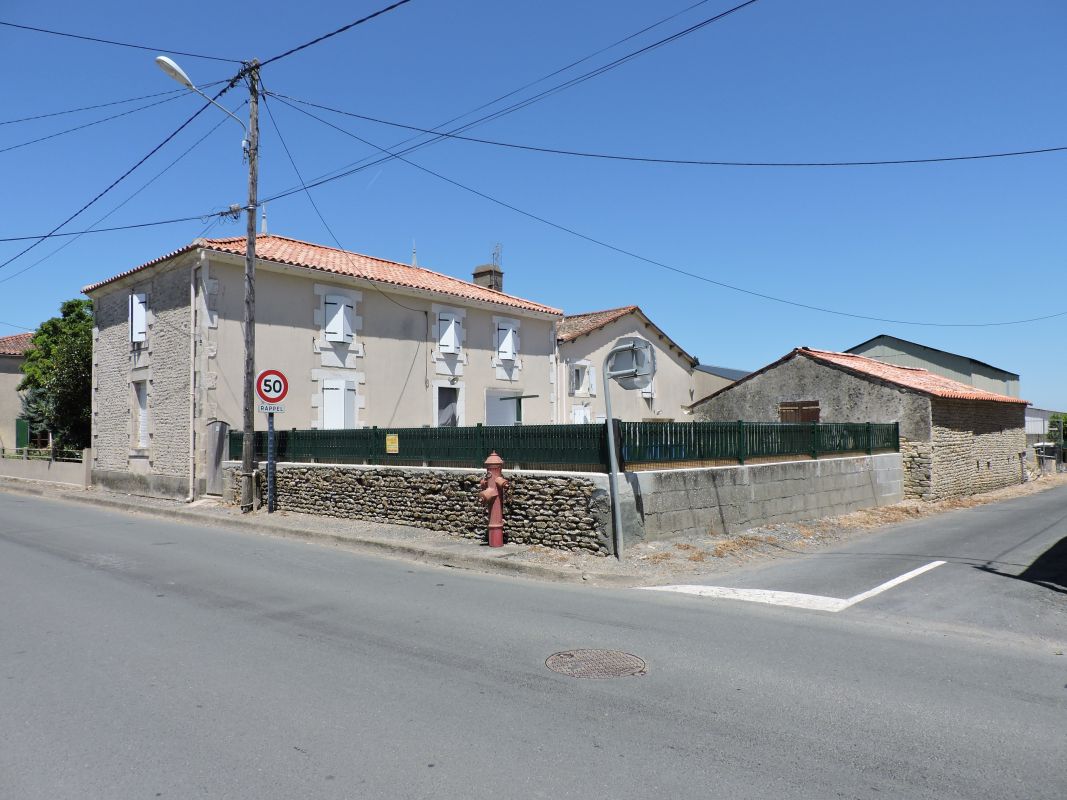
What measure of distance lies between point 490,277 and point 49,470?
54.0ft

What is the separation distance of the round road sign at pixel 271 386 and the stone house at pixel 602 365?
13581mm

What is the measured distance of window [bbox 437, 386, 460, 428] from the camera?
73.3 feet

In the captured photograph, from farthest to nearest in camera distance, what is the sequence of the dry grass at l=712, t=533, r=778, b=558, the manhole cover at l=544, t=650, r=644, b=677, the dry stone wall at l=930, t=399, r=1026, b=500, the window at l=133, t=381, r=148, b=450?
the dry stone wall at l=930, t=399, r=1026, b=500 < the window at l=133, t=381, r=148, b=450 < the dry grass at l=712, t=533, r=778, b=558 < the manhole cover at l=544, t=650, r=644, b=677

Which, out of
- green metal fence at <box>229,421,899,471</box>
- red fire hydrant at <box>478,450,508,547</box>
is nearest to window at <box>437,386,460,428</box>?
green metal fence at <box>229,421,899,471</box>

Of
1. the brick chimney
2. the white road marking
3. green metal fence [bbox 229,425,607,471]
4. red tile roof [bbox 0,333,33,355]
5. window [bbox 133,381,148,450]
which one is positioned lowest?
the white road marking

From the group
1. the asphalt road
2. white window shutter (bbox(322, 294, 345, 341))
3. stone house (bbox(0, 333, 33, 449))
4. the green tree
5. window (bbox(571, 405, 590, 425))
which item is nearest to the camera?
the asphalt road

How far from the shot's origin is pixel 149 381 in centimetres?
1938

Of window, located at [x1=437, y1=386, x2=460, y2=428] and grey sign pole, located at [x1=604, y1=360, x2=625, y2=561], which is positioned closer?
grey sign pole, located at [x1=604, y1=360, x2=625, y2=561]

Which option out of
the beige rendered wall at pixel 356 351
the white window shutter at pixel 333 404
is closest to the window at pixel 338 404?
the white window shutter at pixel 333 404

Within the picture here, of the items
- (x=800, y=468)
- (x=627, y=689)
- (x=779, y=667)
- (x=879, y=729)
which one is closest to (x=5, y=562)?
(x=627, y=689)

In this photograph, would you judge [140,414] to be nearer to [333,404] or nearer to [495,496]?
[333,404]

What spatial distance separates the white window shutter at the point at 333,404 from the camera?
1948 cm

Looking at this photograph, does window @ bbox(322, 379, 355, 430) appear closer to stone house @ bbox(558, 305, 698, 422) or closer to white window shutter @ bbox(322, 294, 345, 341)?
white window shutter @ bbox(322, 294, 345, 341)

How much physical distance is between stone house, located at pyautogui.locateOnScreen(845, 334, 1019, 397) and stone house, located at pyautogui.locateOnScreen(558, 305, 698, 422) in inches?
487
